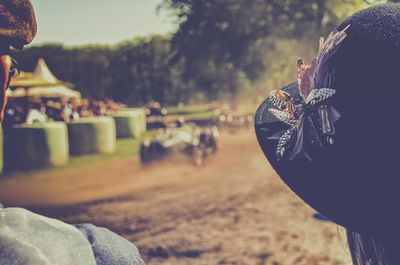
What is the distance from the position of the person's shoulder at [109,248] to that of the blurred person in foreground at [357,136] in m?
0.53

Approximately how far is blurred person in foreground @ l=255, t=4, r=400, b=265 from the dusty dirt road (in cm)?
127

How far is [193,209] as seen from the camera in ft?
21.7

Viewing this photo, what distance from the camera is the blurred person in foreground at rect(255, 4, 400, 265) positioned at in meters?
1.08

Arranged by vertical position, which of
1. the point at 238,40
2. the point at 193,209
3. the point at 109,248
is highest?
the point at 238,40

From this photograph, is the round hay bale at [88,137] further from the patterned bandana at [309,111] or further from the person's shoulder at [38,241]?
the person's shoulder at [38,241]

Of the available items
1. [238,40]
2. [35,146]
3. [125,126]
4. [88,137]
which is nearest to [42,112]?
[125,126]

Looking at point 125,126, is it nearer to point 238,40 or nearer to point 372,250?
point 238,40

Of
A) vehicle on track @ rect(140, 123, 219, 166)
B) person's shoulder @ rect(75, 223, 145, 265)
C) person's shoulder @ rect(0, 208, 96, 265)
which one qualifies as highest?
person's shoulder @ rect(0, 208, 96, 265)

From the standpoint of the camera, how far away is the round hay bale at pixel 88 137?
12625 millimetres

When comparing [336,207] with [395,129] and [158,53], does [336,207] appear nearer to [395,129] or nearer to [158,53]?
[395,129]

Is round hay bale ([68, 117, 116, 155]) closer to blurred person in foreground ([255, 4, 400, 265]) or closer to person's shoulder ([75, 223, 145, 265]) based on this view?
blurred person in foreground ([255, 4, 400, 265])

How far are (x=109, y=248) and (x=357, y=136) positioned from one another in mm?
659

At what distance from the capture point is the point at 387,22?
1103 millimetres

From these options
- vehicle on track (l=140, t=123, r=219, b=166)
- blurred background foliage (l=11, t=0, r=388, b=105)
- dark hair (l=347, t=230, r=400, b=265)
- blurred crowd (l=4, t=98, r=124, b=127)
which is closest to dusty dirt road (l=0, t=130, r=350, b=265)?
vehicle on track (l=140, t=123, r=219, b=166)
